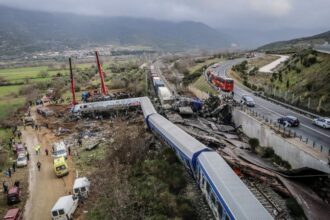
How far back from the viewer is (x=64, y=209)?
2525 centimetres

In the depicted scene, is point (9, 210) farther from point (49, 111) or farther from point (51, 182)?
point (49, 111)

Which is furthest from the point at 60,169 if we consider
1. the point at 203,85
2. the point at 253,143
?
the point at 203,85

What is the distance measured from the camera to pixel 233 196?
690 inches

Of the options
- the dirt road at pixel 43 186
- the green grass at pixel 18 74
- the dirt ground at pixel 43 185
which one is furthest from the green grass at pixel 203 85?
the green grass at pixel 18 74

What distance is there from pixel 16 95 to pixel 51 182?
6166 centimetres

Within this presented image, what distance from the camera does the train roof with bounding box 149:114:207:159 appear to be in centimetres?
2574

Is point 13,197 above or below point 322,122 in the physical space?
below

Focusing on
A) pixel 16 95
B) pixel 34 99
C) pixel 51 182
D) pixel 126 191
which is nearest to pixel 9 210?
pixel 51 182

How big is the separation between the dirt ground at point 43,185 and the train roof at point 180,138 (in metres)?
11.4

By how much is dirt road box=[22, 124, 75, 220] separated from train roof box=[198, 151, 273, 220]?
15.2 m

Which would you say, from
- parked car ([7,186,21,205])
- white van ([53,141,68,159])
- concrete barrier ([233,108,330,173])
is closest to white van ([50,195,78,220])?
parked car ([7,186,21,205])

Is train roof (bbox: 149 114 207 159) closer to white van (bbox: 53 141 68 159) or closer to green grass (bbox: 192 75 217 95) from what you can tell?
white van (bbox: 53 141 68 159)

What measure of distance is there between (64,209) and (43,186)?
9.57 m

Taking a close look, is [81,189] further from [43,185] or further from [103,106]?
[103,106]
